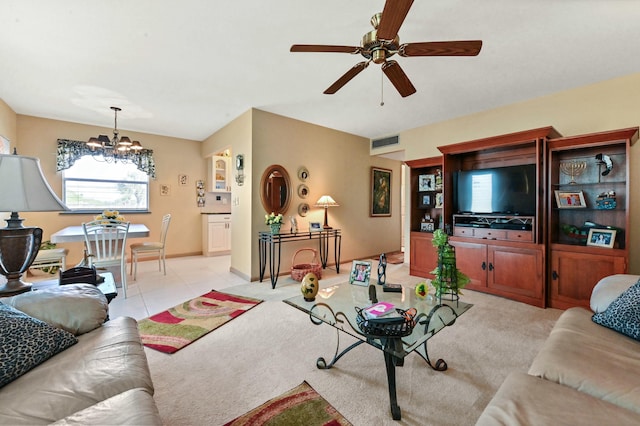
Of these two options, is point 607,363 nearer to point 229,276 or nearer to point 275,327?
point 275,327

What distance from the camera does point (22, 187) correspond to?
1.54m

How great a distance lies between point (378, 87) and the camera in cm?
327

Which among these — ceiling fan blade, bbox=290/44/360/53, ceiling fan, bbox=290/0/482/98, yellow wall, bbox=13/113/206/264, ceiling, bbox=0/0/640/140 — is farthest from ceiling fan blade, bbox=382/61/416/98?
yellow wall, bbox=13/113/206/264

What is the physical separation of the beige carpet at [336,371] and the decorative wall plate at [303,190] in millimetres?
2291

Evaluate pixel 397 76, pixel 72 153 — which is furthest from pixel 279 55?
pixel 72 153

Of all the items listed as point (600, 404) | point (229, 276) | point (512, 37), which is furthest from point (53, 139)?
point (600, 404)

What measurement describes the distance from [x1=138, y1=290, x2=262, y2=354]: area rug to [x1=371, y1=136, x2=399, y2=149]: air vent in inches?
150

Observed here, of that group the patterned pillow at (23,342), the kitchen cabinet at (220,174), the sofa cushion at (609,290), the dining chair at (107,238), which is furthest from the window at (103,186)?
the sofa cushion at (609,290)

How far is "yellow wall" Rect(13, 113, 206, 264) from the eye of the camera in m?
4.51

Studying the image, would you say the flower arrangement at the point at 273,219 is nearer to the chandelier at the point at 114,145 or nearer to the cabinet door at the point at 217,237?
the chandelier at the point at 114,145

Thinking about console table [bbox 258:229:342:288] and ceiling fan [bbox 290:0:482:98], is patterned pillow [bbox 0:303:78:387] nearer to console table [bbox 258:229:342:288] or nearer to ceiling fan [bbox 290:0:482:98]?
ceiling fan [bbox 290:0:482:98]

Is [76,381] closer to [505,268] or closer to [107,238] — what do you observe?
[107,238]

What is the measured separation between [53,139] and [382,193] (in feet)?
19.9

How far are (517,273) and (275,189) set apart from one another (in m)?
3.41
